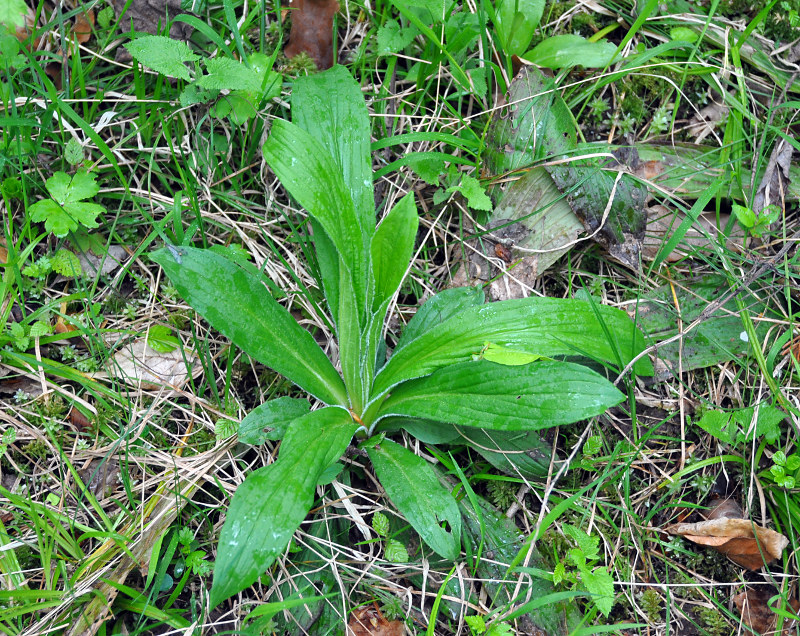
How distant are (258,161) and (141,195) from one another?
1.58ft

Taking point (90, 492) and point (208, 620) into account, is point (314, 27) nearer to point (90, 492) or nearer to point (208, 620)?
point (90, 492)

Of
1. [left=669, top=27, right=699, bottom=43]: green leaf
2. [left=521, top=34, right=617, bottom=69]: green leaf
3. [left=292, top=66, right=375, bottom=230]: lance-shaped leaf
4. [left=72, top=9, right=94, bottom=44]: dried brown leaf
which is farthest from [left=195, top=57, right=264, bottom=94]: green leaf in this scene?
[left=669, top=27, right=699, bottom=43]: green leaf

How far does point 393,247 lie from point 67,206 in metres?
1.31

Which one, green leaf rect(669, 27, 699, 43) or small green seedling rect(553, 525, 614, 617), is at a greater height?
green leaf rect(669, 27, 699, 43)

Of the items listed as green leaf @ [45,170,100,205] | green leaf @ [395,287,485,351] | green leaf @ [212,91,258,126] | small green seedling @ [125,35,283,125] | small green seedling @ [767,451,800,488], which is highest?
small green seedling @ [125,35,283,125]

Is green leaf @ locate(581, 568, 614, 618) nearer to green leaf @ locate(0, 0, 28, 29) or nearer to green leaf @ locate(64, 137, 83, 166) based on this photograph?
green leaf @ locate(64, 137, 83, 166)

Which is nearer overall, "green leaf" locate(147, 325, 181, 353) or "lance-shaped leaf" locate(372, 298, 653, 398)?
"lance-shaped leaf" locate(372, 298, 653, 398)

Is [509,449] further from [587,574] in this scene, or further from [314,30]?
[314,30]

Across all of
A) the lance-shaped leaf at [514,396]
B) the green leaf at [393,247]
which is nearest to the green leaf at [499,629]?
the lance-shaped leaf at [514,396]

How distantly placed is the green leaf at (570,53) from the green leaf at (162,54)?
1.36 m

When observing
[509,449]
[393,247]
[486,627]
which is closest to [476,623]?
[486,627]

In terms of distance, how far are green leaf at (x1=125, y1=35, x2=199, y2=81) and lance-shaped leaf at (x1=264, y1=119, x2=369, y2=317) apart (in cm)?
57

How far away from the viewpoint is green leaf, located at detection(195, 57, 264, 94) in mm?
2219

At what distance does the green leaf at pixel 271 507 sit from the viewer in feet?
5.18
